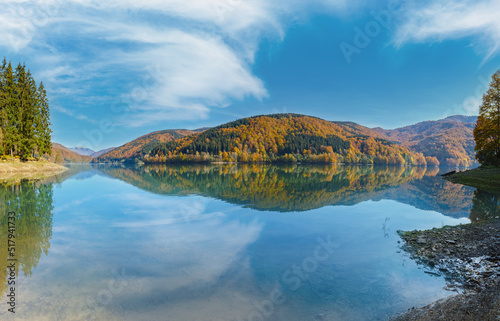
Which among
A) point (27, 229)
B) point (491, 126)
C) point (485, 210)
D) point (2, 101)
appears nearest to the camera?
point (27, 229)

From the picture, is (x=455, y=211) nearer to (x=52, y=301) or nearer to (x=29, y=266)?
(x=52, y=301)

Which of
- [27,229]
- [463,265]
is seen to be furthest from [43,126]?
[463,265]

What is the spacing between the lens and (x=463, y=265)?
1088cm

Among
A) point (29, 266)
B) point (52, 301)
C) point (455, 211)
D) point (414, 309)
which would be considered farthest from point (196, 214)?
point (455, 211)

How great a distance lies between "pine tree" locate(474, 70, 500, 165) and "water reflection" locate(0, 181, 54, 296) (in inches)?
2672

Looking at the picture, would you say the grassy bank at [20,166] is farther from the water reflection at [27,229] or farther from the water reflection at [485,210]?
the water reflection at [485,210]

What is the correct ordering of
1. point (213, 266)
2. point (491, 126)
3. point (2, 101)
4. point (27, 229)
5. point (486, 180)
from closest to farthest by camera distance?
1. point (213, 266)
2. point (27, 229)
3. point (486, 180)
4. point (491, 126)
5. point (2, 101)

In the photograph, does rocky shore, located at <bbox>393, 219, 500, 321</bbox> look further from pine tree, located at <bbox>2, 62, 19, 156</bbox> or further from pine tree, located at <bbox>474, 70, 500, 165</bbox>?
pine tree, located at <bbox>2, 62, 19, 156</bbox>

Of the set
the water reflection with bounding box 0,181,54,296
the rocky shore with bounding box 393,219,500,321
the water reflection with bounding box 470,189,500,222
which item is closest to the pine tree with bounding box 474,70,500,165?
the water reflection with bounding box 470,189,500,222

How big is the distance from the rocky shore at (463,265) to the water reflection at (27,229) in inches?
569

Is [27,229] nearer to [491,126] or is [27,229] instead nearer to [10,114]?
[10,114]

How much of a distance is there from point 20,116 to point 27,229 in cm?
6701

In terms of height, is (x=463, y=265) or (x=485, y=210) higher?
(x=485, y=210)

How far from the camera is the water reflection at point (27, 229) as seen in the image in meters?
11.2
